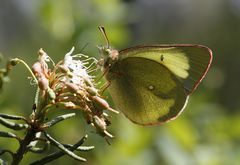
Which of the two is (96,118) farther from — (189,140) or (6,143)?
(189,140)

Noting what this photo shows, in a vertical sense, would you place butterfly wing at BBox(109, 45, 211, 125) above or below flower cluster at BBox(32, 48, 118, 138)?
below

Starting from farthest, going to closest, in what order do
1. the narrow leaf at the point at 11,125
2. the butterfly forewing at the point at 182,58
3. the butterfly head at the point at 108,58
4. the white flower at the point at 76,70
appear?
1. the butterfly head at the point at 108,58
2. the butterfly forewing at the point at 182,58
3. the white flower at the point at 76,70
4. the narrow leaf at the point at 11,125

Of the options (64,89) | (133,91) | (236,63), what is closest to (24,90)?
(133,91)

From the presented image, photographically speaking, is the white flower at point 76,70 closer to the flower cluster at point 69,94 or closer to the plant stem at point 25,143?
the flower cluster at point 69,94

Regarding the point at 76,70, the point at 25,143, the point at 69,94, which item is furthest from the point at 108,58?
the point at 25,143

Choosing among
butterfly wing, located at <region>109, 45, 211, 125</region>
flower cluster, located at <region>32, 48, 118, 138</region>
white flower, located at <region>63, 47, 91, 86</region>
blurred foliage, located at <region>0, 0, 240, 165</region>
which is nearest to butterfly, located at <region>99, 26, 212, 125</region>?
butterfly wing, located at <region>109, 45, 211, 125</region>

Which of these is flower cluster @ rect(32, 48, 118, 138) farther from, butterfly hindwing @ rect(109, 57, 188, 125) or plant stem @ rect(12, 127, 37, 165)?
butterfly hindwing @ rect(109, 57, 188, 125)

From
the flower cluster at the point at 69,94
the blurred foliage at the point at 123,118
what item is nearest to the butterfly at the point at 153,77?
the flower cluster at the point at 69,94

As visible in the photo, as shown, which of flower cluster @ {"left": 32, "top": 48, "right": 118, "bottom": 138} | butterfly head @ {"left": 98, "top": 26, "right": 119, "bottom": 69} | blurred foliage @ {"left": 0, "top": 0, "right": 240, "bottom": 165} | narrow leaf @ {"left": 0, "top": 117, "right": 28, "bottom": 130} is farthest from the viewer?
blurred foliage @ {"left": 0, "top": 0, "right": 240, "bottom": 165}
